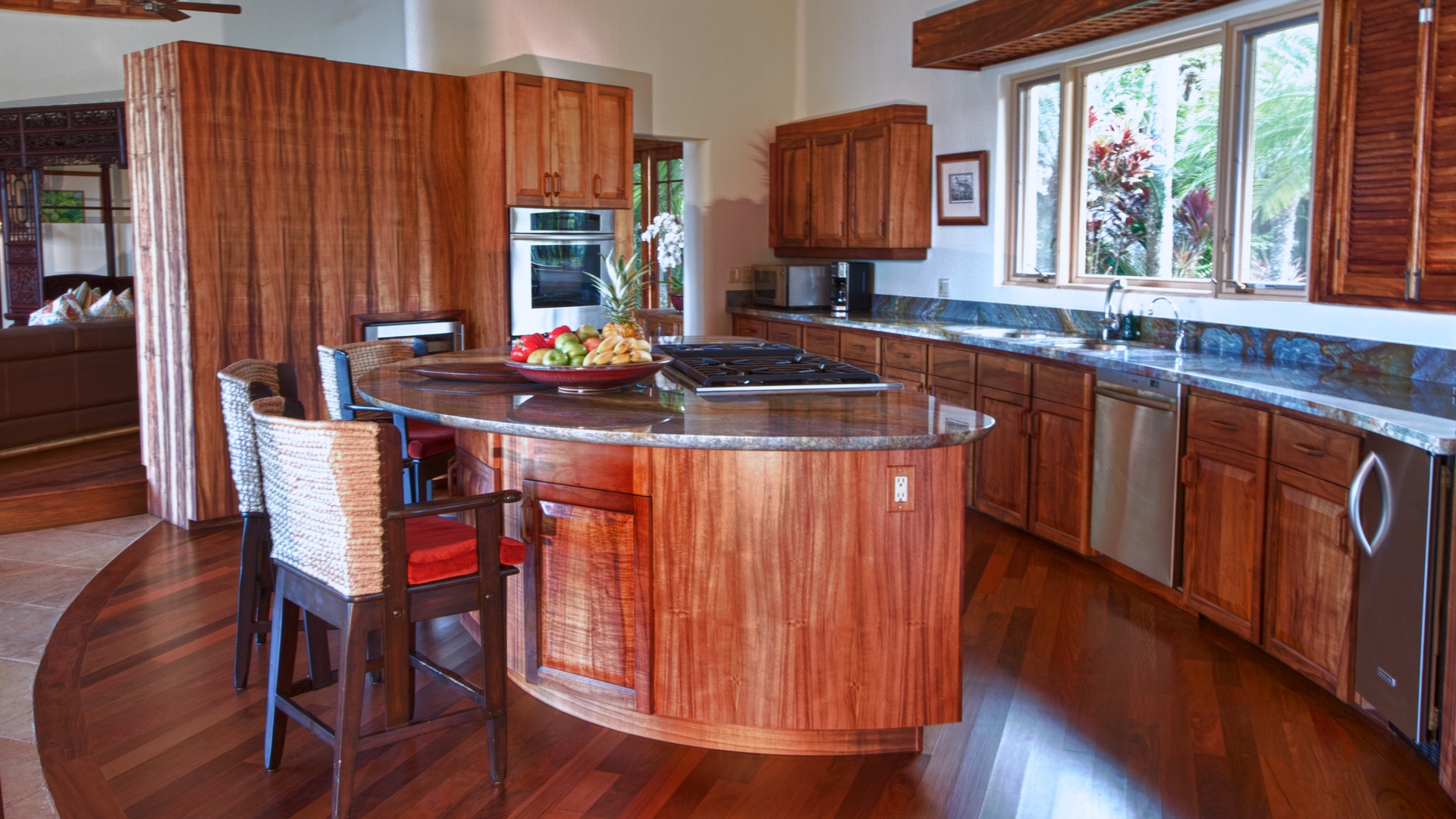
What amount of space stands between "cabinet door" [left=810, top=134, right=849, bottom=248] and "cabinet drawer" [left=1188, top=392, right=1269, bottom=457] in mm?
3262

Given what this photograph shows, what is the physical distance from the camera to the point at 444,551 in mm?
2570

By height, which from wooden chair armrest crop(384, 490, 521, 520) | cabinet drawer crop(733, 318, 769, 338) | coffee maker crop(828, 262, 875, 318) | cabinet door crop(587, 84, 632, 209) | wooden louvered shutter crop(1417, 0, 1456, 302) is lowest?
wooden chair armrest crop(384, 490, 521, 520)

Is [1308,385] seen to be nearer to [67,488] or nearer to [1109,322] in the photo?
[1109,322]

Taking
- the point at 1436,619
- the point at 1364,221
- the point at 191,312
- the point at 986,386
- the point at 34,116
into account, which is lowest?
the point at 1436,619

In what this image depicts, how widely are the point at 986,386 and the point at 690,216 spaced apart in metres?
2.93

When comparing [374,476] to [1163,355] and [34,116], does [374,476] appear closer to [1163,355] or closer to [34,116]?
[1163,355]

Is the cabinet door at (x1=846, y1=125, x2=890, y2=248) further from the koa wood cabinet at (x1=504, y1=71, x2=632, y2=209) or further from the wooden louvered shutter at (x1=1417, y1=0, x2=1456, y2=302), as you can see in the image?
the wooden louvered shutter at (x1=1417, y1=0, x2=1456, y2=302)

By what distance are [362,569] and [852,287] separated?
194 inches

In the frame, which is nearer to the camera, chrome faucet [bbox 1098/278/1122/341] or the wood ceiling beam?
the wood ceiling beam

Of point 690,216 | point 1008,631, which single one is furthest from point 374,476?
point 690,216

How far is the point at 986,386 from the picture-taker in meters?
5.16

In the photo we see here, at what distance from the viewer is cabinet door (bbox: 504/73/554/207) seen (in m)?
5.77

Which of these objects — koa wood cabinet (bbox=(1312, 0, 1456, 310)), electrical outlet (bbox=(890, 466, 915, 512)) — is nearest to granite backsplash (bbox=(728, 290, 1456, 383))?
koa wood cabinet (bbox=(1312, 0, 1456, 310))

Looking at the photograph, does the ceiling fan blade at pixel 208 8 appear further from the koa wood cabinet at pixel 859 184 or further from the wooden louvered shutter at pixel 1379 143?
the wooden louvered shutter at pixel 1379 143
